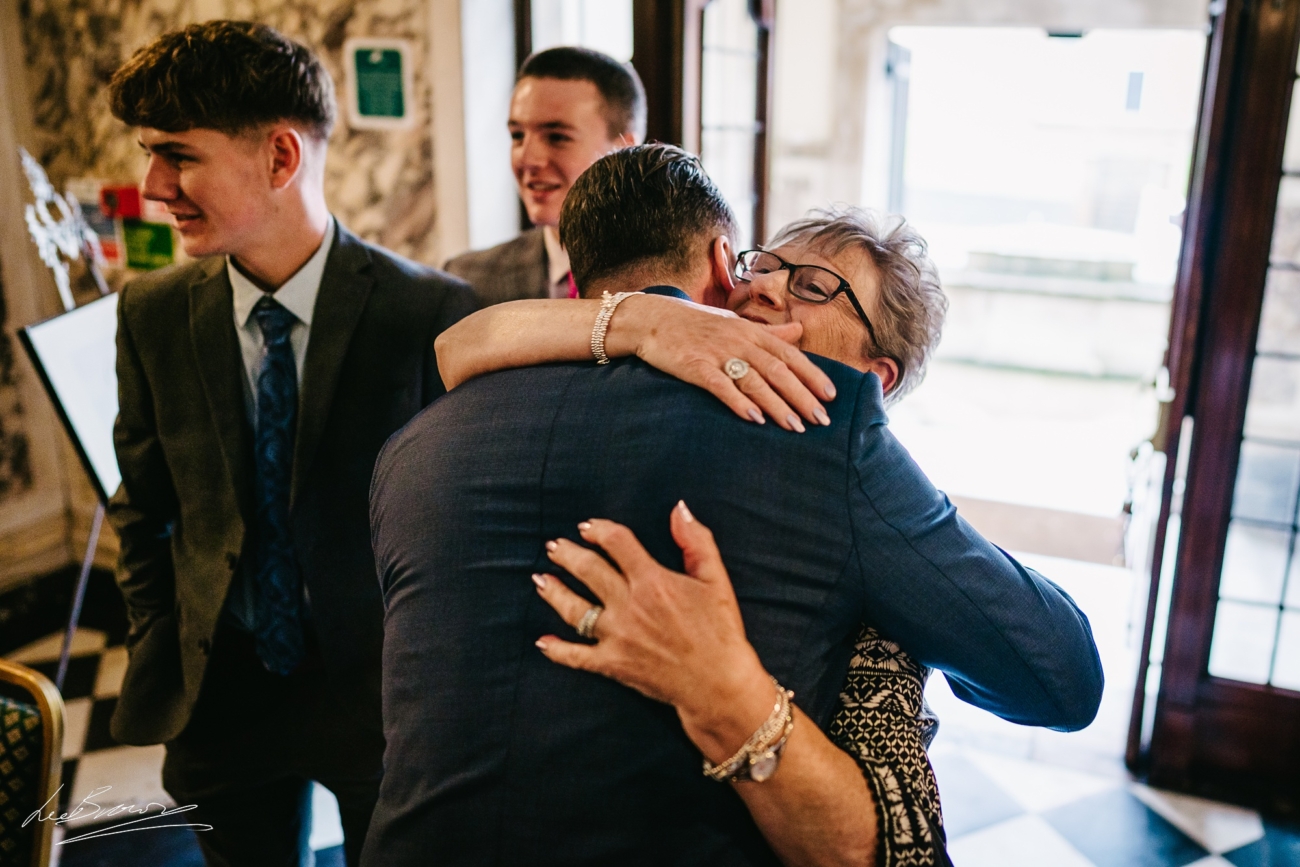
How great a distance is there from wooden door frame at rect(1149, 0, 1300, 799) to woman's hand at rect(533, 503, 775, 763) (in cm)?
253

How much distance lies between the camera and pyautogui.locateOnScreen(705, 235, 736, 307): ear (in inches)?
47.9

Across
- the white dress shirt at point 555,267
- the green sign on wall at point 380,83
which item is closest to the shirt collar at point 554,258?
the white dress shirt at point 555,267

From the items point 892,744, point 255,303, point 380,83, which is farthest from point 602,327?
point 380,83

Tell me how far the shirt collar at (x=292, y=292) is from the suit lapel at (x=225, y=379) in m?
0.03

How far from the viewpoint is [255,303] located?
6.10 ft

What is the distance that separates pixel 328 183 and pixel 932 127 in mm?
10844

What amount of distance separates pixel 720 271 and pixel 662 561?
423 millimetres

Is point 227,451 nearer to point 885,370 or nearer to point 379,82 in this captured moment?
point 885,370

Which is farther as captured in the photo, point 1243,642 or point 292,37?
point 292,37

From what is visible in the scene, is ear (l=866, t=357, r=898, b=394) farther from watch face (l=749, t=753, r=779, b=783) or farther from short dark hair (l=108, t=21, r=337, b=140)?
short dark hair (l=108, t=21, r=337, b=140)

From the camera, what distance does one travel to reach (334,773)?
1.92 metres

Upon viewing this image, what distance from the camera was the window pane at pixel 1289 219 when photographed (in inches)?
111

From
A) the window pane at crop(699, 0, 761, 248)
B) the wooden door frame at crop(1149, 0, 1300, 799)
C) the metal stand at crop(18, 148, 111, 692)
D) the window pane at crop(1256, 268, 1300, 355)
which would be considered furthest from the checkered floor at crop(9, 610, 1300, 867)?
the window pane at crop(699, 0, 761, 248)

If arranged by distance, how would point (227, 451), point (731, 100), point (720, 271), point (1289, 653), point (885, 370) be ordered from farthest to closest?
point (731, 100) < point (1289, 653) < point (227, 451) < point (885, 370) < point (720, 271)
